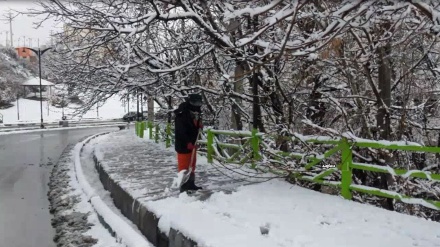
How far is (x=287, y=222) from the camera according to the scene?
209 inches

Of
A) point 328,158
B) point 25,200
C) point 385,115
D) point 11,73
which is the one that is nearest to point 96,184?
point 25,200

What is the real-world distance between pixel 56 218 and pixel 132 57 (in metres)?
5.42

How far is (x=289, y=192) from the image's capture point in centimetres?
717

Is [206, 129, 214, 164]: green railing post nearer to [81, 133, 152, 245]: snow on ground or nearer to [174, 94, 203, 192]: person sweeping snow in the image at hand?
[81, 133, 152, 245]: snow on ground

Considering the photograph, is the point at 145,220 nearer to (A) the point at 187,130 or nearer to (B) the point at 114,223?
(B) the point at 114,223

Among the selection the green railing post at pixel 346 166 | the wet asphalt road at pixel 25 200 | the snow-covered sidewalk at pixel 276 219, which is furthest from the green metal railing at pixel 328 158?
the wet asphalt road at pixel 25 200

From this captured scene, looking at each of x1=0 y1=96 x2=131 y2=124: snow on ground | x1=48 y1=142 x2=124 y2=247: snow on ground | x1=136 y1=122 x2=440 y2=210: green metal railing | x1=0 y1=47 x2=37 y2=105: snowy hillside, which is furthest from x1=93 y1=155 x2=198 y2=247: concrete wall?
x1=0 y1=47 x2=37 y2=105: snowy hillside

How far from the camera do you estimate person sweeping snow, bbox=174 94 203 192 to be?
23.5 ft

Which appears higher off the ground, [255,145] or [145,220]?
[255,145]

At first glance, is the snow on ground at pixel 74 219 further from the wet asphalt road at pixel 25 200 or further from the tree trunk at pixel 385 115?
the tree trunk at pixel 385 115

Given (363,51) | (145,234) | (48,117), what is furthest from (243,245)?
(48,117)

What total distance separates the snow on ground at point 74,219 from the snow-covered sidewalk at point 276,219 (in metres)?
0.85

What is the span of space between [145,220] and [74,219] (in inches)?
106

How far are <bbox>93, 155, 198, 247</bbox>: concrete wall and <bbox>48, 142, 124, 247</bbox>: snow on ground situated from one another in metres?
0.45
